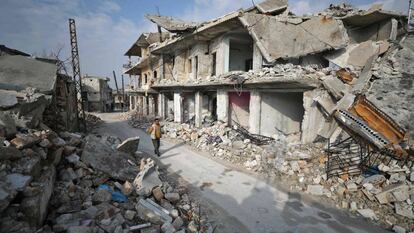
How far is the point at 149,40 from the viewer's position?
22.5 meters

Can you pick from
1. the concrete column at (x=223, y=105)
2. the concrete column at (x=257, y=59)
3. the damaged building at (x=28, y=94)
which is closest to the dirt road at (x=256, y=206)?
the damaged building at (x=28, y=94)

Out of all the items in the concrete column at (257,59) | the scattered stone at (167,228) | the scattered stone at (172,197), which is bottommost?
the scattered stone at (167,228)

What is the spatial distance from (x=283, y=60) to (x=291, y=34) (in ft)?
4.88

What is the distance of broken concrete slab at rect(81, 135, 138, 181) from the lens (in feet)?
19.0

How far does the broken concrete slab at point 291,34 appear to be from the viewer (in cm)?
1077

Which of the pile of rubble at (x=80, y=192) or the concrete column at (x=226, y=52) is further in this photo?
the concrete column at (x=226, y=52)

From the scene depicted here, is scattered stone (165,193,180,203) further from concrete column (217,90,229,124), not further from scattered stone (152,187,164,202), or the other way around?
concrete column (217,90,229,124)

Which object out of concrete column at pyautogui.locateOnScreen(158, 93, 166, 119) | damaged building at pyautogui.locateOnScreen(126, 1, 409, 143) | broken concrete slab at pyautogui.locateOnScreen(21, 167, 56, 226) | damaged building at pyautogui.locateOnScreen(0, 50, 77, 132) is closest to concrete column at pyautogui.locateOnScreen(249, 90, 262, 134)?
damaged building at pyautogui.locateOnScreen(126, 1, 409, 143)

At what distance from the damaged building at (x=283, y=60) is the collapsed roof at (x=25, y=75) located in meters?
8.39

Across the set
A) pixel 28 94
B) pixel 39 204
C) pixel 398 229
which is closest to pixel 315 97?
pixel 398 229

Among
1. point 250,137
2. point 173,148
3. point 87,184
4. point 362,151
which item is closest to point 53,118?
point 87,184

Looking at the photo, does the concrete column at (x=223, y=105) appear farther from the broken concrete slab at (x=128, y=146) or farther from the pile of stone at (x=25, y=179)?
the pile of stone at (x=25, y=179)

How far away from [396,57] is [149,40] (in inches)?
810

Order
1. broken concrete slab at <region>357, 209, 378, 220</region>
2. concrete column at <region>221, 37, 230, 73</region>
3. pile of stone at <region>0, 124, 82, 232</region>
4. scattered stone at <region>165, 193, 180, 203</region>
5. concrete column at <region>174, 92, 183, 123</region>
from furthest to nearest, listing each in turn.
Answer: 1. concrete column at <region>174, 92, 183, 123</region>
2. concrete column at <region>221, 37, 230, 73</region>
3. scattered stone at <region>165, 193, 180, 203</region>
4. broken concrete slab at <region>357, 209, 378, 220</region>
5. pile of stone at <region>0, 124, 82, 232</region>
